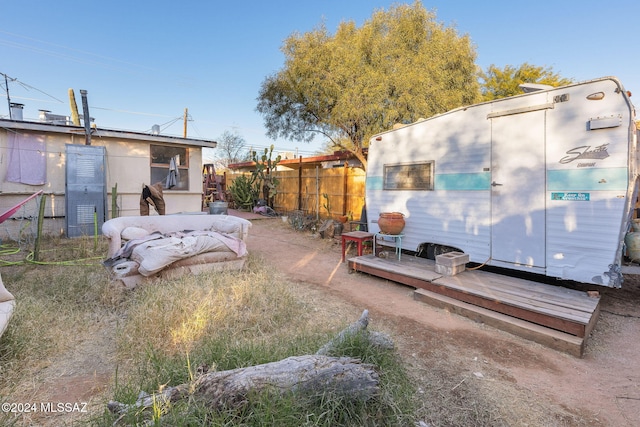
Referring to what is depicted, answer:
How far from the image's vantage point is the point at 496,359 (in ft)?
9.31

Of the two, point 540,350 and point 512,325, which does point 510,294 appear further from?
point 540,350

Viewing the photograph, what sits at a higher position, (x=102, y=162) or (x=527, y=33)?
(x=527, y=33)

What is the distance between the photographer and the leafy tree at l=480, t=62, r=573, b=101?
44.0 feet

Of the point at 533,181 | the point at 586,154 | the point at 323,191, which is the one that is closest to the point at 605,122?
the point at 586,154

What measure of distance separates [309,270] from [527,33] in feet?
33.5

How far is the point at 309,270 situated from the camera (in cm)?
602

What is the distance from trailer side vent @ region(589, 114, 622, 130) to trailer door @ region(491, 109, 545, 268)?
1.67 feet

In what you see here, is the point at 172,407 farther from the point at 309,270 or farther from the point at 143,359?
the point at 309,270

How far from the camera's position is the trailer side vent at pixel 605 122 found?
348 centimetres

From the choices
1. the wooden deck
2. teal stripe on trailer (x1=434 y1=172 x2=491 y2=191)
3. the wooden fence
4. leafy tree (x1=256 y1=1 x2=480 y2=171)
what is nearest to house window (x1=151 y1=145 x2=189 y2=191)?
leafy tree (x1=256 y1=1 x2=480 y2=171)

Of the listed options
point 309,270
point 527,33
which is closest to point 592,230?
point 309,270

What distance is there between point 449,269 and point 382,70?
6736mm

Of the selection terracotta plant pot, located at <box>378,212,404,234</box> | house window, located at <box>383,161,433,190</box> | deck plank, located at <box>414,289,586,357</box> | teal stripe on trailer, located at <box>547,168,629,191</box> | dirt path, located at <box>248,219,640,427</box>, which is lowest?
dirt path, located at <box>248,219,640,427</box>

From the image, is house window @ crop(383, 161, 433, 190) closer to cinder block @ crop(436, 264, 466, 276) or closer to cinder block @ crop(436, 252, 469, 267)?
cinder block @ crop(436, 252, 469, 267)
